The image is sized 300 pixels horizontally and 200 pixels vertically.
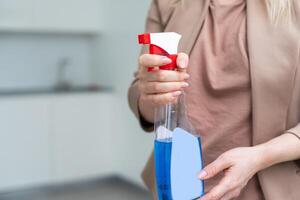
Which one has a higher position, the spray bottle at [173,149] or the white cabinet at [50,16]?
the white cabinet at [50,16]

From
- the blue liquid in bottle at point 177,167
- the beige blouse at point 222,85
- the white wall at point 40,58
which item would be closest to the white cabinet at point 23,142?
the white wall at point 40,58

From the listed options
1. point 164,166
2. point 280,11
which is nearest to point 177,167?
point 164,166

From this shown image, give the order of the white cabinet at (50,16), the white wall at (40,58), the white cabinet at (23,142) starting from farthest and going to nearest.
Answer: the white wall at (40,58)
the white cabinet at (50,16)
the white cabinet at (23,142)

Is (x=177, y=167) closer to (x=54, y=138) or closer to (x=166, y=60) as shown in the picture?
(x=166, y=60)

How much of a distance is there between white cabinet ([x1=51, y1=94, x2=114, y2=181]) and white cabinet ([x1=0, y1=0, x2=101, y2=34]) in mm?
612

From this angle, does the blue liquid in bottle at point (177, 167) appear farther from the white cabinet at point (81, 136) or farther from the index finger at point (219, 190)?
the white cabinet at point (81, 136)

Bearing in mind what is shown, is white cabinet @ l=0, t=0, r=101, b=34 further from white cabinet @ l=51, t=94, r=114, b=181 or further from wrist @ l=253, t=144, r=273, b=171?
wrist @ l=253, t=144, r=273, b=171

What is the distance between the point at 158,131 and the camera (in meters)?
0.67

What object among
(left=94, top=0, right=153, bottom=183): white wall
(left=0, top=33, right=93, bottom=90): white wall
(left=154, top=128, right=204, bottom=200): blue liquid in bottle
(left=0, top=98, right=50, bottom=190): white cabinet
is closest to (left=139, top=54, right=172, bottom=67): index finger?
(left=154, top=128, right=204, bottom=200): blue liquid in bottle

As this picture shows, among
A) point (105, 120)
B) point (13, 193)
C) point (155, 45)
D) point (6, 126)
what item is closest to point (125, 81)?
point (105, 120)

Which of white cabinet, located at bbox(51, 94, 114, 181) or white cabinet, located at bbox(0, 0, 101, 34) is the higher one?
white cabinet, located at bbox(0, 0, 101, 34)

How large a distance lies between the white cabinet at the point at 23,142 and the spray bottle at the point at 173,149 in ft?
8.94

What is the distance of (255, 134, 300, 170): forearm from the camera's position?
2.37 feet

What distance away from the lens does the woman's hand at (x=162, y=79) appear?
2.07 ft
